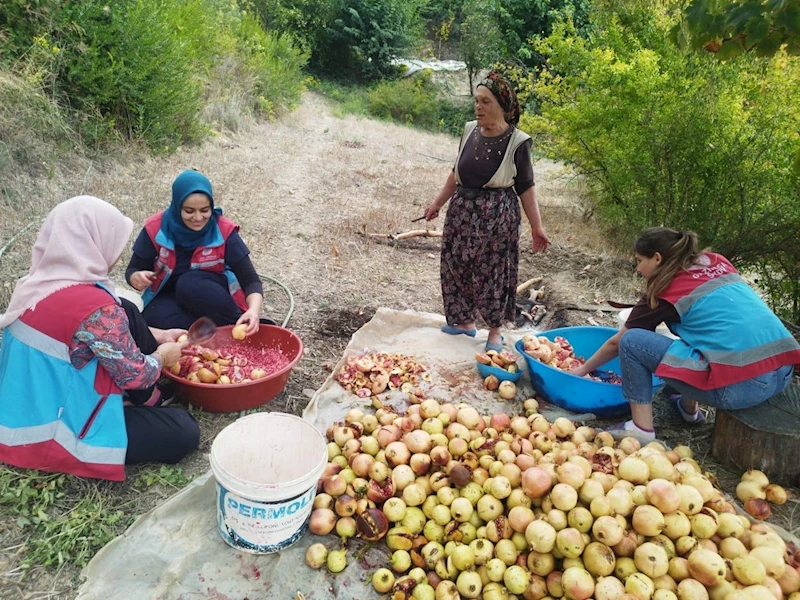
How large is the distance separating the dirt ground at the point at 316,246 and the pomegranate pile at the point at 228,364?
8.6 inches

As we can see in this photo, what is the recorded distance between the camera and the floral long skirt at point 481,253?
3.53 metres

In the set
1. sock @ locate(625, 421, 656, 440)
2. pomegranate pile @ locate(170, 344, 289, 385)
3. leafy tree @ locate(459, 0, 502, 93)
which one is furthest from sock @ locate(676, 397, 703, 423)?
leafy tree @ locate(459, 0, 502, 93)

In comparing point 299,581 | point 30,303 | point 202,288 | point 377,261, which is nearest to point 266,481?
point 299,581

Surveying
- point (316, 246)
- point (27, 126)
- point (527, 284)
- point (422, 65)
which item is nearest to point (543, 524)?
point (527, 284)

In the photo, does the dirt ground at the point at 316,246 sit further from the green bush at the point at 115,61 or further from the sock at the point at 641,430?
the green bush at the point at 115,61

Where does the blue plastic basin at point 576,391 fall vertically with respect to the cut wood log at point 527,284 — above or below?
above

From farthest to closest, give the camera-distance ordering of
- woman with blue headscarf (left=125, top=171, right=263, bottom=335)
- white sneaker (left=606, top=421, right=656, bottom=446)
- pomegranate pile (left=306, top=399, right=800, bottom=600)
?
woman with blue headscarf (left=125, top=171, right=263, bottom=335) → white sneaker (left=606, top=421, right=656, bottom=446) → pomegranate pile (left=306, top=399, right=800, bottom=600)

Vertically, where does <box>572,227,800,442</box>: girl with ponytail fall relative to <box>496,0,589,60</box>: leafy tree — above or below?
below

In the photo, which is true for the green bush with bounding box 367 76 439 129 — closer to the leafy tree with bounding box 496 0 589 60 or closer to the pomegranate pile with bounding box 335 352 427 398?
the leafy tree with bounding box 496 0 589 60

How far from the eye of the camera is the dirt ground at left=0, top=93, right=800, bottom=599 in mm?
3100

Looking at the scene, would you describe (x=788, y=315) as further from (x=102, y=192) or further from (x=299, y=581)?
(x=102, y=192)

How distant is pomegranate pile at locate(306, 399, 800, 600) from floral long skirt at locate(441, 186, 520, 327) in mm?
1340

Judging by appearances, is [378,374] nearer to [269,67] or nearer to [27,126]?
[27,126]

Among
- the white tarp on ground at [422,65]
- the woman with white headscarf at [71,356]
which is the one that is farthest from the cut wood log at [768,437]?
the white tarp on ground at [422,65]
